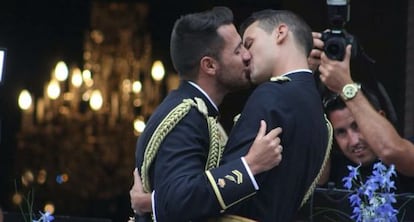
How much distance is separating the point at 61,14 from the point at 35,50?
1.49 feet

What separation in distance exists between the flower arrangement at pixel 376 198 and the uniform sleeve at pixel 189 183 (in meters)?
1.01

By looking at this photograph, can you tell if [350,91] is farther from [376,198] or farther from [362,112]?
[376,198]

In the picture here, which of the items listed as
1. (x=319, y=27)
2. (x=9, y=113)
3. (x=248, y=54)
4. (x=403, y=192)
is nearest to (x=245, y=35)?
(x=248, y=54)

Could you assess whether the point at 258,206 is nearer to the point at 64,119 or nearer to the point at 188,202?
the point at 188,202

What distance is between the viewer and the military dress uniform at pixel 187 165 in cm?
418

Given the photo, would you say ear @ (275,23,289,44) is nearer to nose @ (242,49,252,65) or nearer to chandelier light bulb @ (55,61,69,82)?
nose @ (242,49,252,65)

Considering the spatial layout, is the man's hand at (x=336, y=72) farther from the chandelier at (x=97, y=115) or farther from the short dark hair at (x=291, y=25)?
the chandelier at (x=97, y=115)

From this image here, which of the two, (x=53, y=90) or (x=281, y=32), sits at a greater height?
(x=281, y=32)

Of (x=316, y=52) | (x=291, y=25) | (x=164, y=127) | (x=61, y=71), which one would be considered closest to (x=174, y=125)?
(x=164, y=127)

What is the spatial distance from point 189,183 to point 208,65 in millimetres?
567

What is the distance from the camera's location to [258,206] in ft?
14.0

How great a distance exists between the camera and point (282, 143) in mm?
4285

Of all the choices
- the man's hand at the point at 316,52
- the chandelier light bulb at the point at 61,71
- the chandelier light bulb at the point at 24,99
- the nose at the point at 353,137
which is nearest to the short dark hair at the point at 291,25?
the man's hand at the point at 316,52

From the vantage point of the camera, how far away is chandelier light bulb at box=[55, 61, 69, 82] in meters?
10.9
